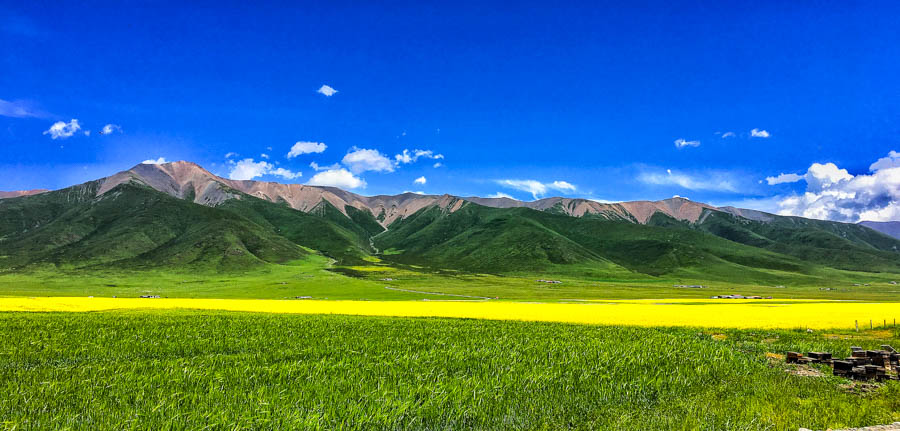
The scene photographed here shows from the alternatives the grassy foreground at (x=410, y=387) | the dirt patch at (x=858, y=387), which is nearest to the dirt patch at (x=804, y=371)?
the grassy foreground at (x=410, y=387)

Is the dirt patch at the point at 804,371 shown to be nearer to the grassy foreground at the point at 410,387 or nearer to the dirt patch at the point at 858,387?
the grassy foreground at the point at 410,387

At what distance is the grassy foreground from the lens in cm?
1151

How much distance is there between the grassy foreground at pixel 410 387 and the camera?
37.8ft

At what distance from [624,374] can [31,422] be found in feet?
60.8

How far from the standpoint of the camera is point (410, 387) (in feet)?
46.5

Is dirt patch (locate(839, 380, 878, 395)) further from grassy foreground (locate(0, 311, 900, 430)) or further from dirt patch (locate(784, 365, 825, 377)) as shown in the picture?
dirt patch (locate(784, 365, 825, 377))

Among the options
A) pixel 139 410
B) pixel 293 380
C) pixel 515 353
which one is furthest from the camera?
pixel 515 353

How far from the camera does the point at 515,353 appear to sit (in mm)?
21203

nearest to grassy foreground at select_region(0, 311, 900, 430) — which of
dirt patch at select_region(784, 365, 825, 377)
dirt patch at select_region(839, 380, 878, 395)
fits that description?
dirt patch at select_region(839, 380, 878, 395)

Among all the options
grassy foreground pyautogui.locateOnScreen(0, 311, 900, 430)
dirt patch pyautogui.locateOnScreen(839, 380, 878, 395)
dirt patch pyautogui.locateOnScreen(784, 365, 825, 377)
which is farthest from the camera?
dirt patch pyautogui.locateOnScreen(784, 365, 825, 377)

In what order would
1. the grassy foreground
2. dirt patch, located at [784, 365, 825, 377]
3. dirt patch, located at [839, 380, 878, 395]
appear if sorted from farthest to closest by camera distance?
dirt patch, located at [784, 365, 825, 377], dirt patch, located at [839, 380, 878, 395], the grassy foreground

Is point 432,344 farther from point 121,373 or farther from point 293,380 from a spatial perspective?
point 121,373

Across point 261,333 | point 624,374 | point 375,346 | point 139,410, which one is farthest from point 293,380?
point 261,333

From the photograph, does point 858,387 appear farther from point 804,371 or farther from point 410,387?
point 410,387
